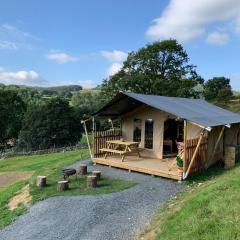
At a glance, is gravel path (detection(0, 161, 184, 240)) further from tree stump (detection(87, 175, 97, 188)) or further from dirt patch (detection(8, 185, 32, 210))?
tree stump (detection(87, 175, 97, 188))

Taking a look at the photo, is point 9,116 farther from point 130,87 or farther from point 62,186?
point 62,186

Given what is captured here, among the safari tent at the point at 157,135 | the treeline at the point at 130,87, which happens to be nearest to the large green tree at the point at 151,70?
the treeline at the point at 130,87

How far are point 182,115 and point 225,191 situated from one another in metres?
4.83

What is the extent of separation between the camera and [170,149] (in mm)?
18531

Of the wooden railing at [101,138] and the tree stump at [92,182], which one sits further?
the wooden railing at [101,138]

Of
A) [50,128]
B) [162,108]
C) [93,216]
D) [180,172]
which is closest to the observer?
[93,216]

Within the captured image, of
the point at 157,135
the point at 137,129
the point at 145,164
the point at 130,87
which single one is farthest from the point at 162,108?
the point at 130,87

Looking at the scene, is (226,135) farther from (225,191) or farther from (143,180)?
(225,191)

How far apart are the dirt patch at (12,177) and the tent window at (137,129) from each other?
19.6 ft

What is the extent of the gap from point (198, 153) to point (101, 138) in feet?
18.5

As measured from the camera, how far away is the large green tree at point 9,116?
48844 mm

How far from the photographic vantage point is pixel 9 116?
1964 inches

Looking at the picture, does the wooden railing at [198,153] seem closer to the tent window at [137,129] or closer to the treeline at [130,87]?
the tent window at [137,129]

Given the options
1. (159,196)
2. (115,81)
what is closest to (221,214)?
(159,196)
